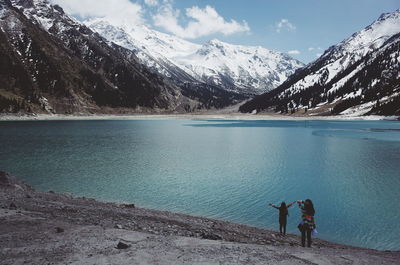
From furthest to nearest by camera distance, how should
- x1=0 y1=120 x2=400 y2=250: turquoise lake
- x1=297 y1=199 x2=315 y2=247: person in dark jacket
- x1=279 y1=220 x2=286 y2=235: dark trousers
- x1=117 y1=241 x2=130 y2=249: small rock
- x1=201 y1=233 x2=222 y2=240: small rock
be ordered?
1. x1=0 y1=120 x2=400 y2=250: turquoise lake
2. x1=279 y1=220 x2=286 y2=235: dark trousers
3. x1=201 y1=233 x2=222 y2=240: small rock
4. x1=297 y1=199 x2=315 y2=247: person in dark jacket
5. x1=117 y1=241 x2=130 y2=249: small rock

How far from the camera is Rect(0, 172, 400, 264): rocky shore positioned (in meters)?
14.2

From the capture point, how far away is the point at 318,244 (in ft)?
64.8

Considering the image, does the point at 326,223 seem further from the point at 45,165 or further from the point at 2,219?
the point at 45,165

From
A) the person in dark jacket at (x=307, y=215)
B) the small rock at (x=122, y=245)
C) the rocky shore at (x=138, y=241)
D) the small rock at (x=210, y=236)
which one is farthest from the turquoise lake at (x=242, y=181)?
the small rock at (x=122, y=245)

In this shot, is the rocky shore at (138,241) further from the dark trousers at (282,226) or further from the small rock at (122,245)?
the dark trousers at (282,226)

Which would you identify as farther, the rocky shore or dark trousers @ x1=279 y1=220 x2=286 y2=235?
dark trousers @ x1=279 y1=220 x2=286 y2=235

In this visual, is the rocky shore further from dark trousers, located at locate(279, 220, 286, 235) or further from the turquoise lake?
the turquoise lake

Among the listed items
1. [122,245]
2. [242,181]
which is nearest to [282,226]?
[122,245]

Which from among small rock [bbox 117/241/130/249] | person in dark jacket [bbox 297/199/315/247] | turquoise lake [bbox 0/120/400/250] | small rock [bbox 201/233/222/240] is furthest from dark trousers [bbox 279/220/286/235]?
small rock [bbox 117/241/130/249]

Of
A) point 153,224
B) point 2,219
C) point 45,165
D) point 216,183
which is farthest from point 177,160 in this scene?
point 2,219

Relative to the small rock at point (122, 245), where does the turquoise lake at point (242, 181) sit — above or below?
below

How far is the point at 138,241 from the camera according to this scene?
16.5 m

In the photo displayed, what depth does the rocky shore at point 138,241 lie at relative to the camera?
46.7 ft

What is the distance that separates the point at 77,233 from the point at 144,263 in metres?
5.90
